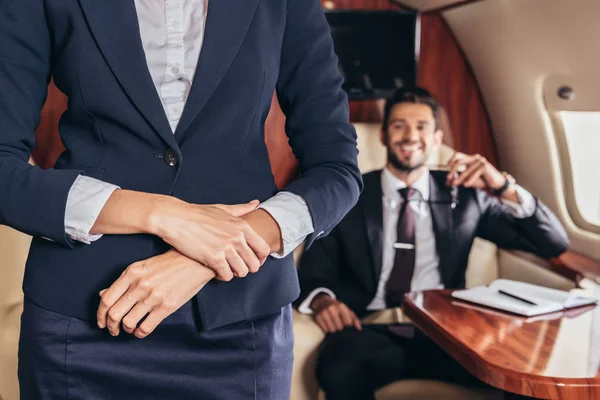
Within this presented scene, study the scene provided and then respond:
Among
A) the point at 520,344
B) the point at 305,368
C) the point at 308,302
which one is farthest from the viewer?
the point at 308,302

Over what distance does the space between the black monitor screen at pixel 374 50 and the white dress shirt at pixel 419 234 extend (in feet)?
1.43

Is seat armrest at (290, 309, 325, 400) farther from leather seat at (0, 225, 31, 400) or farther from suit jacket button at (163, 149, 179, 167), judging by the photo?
suit jacket button at (163, 149, 179, 167)

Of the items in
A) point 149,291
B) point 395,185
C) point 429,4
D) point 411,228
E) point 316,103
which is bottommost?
point 411,228

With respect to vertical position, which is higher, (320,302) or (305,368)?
(320,302)

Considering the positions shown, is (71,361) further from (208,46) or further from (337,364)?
(337,364)

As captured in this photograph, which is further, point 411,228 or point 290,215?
point 411,228

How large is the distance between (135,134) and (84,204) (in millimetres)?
115

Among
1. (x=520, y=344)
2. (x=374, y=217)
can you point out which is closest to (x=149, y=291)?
(x=520, y=344)

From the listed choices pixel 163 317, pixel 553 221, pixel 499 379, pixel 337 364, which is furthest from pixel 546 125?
pixel 163 317

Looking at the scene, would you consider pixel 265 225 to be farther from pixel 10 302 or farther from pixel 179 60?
pixel 10 302

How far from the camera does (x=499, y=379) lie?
1466 mm

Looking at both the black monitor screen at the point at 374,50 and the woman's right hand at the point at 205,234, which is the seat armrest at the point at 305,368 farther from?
the woman's right hand at the point at 205,234

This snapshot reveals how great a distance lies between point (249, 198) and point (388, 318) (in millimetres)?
1719

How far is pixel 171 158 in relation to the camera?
841 mm
